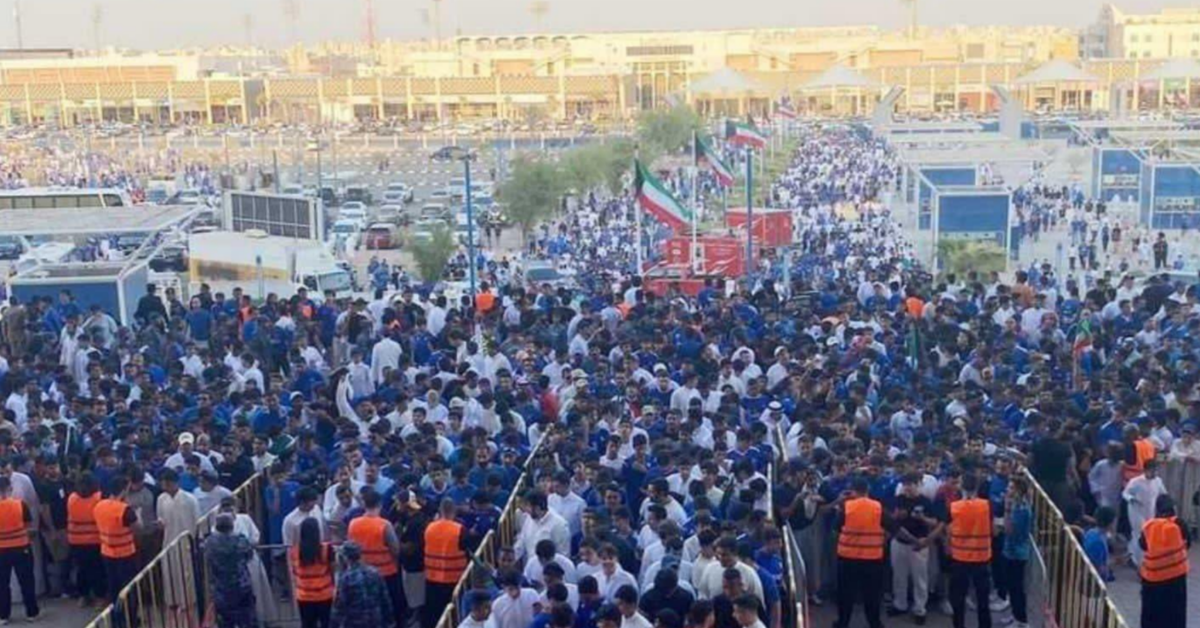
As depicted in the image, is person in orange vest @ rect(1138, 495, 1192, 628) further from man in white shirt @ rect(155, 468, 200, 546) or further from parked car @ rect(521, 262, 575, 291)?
parked car @ rect(521, 262, 575, 291)

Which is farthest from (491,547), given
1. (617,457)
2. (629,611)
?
(629,611)

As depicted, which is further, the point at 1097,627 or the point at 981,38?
the point at 981,38

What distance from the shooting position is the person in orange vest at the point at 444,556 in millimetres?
7633

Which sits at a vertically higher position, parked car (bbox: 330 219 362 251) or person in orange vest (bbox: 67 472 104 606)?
person in orange vest (bbox: 67 472 104 606)

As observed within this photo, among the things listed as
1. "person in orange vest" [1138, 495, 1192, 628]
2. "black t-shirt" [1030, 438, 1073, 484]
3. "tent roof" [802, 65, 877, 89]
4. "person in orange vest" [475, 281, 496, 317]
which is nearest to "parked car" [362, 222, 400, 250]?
"tent roof" [802, 65, 877, 89]

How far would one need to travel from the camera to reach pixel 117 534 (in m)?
8.32

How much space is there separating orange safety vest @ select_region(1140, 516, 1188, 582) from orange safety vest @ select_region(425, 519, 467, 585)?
3.82 m

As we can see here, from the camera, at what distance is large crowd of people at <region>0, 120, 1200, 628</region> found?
A: 7.42 metres

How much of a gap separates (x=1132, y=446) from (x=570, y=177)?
33.5 metres

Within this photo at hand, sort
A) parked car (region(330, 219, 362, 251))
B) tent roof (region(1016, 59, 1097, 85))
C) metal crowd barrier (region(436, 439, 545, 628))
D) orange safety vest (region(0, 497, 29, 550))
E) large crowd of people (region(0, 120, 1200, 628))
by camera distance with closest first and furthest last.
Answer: metal crowd barrier (region(436, 439, 545, 628)), large crowd of people (region(0, 120, 1200, 628)), orange safety vest (region(0, 497, 29, 550)), parked car (region(330, 219, 362, 251)), tent roof (region(1016, 59, 1097, 85))

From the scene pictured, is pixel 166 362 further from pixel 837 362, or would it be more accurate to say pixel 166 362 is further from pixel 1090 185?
pixel 1090 185

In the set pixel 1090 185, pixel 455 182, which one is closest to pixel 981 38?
pixel 455 182

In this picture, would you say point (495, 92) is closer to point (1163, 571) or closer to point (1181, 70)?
point (1181, 70)

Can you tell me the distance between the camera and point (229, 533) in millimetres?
7547
